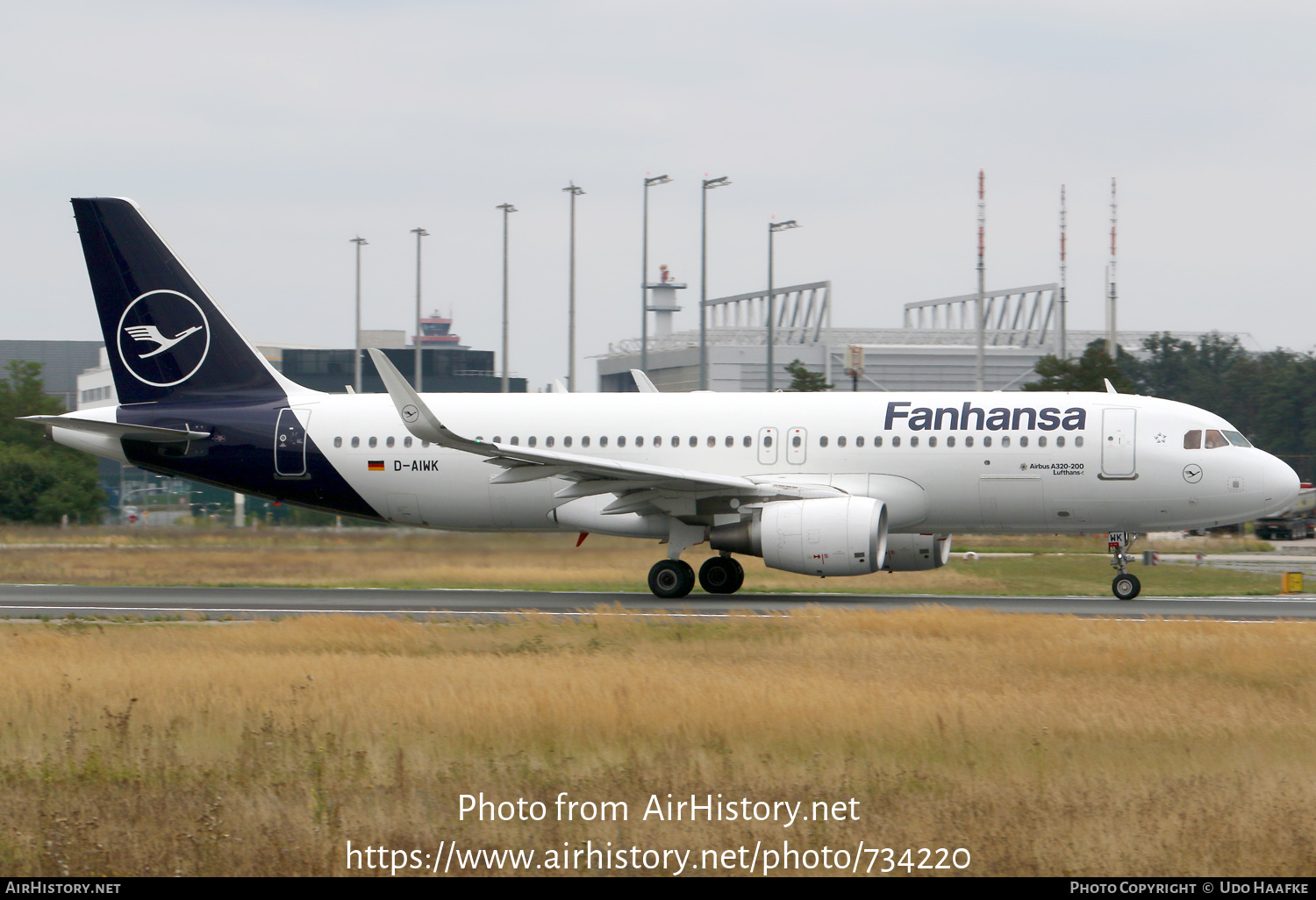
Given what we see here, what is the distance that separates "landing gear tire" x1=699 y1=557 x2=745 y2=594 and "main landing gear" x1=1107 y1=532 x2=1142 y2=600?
6542 millimetres

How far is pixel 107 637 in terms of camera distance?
17.6 meters

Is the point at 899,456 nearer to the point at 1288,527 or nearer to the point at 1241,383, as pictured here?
the point at 1288,527

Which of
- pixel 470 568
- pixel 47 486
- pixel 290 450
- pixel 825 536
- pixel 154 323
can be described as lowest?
pixel 470 568

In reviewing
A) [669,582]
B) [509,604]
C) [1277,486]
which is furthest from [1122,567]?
[509,604]

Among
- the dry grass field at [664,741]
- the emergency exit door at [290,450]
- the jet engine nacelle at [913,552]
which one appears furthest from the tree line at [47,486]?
the dry grass field at [664,741]

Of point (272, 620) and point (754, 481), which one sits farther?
point (754, 481)

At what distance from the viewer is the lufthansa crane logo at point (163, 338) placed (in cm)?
2736

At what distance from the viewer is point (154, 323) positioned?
2750 centimetres

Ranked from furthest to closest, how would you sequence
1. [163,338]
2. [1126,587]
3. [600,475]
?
[163,338] < [1126,587] < [600,475]

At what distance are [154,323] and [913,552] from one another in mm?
15411
